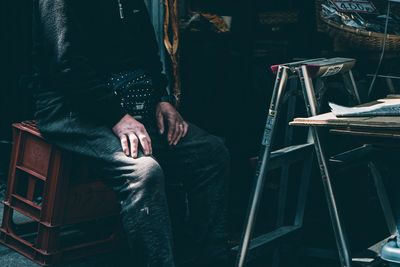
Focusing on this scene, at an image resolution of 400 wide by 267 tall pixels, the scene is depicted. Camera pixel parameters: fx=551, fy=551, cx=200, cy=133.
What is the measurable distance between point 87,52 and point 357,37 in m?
1.33

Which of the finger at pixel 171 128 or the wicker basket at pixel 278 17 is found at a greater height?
the wicker basket at pixel 278 17

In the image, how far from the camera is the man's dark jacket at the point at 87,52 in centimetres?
236

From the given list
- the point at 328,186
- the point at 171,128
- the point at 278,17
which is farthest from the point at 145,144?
the point at 278,17

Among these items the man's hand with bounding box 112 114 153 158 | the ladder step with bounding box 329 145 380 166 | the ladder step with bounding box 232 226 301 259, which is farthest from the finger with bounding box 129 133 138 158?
the ladder step with bounding box 329 145 380 166

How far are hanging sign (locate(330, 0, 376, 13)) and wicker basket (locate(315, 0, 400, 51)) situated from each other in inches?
3.7

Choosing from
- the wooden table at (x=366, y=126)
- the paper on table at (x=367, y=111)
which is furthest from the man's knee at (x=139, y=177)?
the paper on table at (x=367, y=111)

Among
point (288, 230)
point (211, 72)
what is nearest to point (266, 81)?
point (211, 72)

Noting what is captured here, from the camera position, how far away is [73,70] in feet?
7.73

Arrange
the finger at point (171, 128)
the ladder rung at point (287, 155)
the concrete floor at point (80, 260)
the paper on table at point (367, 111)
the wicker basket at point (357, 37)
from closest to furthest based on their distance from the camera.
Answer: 1. the paper on table at point (367, 111)
2. the ladder rung at point (287, 155)
3. the finger at point (171, 128)
4. the wicker basket at point (357, 37)
5. the concrete floor at point (80, 260)

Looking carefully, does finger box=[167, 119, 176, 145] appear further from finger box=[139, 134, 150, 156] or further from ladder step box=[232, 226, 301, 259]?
ladder step box=[232, 226, 301, 259]

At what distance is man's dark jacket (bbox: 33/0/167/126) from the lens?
7.75ft

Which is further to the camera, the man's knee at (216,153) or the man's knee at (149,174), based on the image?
the man's knee at (216,153)

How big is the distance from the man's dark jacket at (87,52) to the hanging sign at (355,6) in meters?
0.97

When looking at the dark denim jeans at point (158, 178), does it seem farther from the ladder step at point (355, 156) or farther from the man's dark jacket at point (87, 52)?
the ladder step at point (355, 156)
